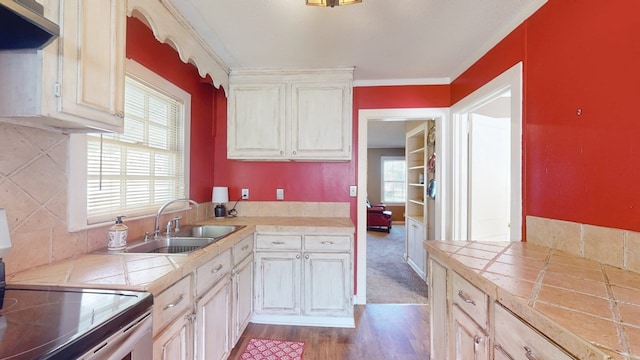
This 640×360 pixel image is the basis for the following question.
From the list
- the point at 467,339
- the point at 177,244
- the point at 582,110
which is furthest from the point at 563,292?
the point at 177,244

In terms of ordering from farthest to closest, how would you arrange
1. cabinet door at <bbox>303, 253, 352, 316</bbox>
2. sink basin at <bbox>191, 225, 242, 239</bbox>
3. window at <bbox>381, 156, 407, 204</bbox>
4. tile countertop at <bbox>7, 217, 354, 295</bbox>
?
window at <bbox>381, 156, 407, 204</bbox> < cabinet door at <bbox>303, 253, 352, 316</bbox> < sink basin at <bbox>191, 225, 242, 239</bbox> < tile countertop at <bbox>7, 217, 354, 295</bbox>

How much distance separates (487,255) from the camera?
1.41 metres

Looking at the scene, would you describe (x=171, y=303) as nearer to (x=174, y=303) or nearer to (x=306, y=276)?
(x=174, y=303)

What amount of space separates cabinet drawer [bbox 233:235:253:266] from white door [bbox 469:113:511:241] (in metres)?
2.11

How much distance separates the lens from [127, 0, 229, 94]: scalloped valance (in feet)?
5.11

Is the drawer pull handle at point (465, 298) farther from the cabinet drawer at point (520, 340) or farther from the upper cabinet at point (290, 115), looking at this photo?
the upper cabinet at point (290, 115)

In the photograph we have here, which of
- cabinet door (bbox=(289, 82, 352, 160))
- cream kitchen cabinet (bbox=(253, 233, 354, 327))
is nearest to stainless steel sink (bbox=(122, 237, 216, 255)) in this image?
cream kitchen cabinet (bbox=(253, 233, 354, 327))

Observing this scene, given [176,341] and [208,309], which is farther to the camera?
[208,309]

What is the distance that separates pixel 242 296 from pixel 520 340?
6.18 feet

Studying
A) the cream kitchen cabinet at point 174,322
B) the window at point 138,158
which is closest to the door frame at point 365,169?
the window at point 138,158

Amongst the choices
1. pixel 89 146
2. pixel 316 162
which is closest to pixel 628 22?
pixel 316 162

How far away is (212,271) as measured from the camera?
5.47 ft

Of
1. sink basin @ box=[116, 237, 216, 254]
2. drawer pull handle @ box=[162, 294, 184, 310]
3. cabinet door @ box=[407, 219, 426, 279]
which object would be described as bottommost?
cabinet door @ box=[407, 219, 426, 279]

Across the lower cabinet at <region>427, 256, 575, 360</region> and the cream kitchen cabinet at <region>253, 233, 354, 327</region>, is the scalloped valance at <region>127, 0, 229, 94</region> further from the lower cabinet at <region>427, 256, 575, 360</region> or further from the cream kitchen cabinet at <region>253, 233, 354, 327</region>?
the lower cabinet at <region>427, 256, 575, 360</region>
